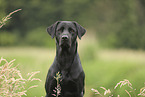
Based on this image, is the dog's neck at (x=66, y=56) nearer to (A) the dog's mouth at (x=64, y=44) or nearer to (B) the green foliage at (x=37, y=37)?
(A) the dog's mouth at (x=64, y=44)

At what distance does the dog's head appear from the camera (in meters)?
3.99

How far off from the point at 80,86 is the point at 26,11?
22.1 m

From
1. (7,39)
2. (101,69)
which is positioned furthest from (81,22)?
(101,69)

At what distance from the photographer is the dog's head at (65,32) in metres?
3.99

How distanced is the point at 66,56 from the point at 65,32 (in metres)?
0.43

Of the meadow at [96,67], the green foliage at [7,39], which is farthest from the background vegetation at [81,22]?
the meadow at [96,67]

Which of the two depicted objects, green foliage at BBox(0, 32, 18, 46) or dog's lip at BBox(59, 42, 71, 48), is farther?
green foliage at BBox(0, 32, 18, 46)

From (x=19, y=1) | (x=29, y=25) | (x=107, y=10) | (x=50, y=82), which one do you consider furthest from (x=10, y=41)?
(x=50, y=82)

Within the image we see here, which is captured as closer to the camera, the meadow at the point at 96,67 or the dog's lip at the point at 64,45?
the dog's lip at the point at 64,45

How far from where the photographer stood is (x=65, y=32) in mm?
4109

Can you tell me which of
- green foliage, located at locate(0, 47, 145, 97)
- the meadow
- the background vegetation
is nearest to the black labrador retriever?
green foliage, located at locate(0, 47, 145, 97)

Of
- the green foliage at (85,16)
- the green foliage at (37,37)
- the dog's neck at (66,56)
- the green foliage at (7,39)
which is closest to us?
the dog's neck at (66,56)

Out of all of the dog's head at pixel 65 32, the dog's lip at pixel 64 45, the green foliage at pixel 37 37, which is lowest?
the green foliage at pixel 37 37

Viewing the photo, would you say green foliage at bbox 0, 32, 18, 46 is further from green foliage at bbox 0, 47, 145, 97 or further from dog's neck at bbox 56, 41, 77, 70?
dog's neck at bbox 56, 41, 77, 70
